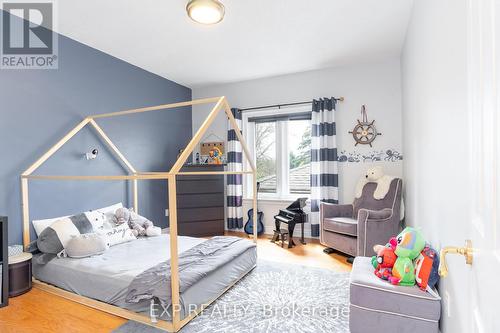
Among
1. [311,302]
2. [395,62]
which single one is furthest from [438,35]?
[395,62]

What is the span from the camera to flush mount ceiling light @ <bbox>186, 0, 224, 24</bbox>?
229cm

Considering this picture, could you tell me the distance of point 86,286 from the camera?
7.39 ft

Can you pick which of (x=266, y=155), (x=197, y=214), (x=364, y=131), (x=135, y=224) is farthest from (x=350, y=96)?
(x=135, y=224)

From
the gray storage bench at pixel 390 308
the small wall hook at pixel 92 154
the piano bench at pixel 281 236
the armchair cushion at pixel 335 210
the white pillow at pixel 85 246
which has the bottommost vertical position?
the piano bench at pixel 281 236

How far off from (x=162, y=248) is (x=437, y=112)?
104 inches

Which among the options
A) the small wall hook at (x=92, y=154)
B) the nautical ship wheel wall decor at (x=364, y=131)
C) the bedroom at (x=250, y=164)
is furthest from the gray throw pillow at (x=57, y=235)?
the nautical ship wheel wall decor at (x=364, y=131)

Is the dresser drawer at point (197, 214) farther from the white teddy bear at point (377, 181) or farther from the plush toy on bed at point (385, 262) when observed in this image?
the plush toy on bed at point (385, 262)

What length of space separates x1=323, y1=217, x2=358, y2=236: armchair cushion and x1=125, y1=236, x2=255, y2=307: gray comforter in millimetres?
1380

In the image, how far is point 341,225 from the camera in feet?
10.7

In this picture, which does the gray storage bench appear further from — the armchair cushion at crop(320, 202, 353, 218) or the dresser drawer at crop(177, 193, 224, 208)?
the dresser drawer at crop(177, 193, 224, 208)

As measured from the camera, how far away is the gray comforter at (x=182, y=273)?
190 centimetres

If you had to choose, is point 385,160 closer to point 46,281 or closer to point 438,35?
point 438,35

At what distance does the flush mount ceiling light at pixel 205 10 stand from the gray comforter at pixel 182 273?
2.16 meters

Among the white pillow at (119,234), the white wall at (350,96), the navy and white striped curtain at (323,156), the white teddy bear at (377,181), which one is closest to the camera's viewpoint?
the white pillow at (119,234)
